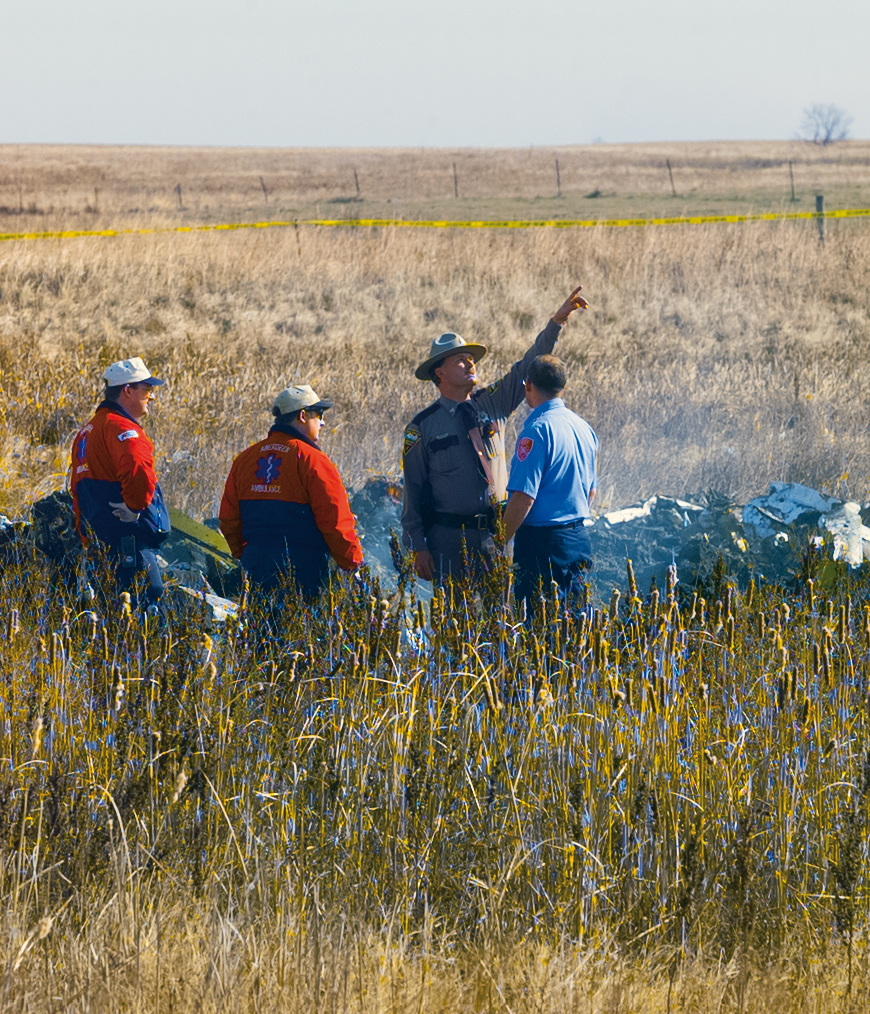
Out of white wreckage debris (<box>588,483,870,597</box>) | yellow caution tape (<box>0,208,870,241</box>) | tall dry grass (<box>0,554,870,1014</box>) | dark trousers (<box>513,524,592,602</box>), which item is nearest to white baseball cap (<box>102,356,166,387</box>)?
tall dry grass (<box>0,554,870,1014</box>)

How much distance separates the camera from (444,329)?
16.6 metres

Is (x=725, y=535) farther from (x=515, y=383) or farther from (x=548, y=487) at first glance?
(x=548, y=487)

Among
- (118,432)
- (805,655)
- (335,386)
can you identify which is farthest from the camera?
(335,386)

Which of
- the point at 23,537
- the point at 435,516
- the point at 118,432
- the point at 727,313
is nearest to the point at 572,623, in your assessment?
the point at 435,516

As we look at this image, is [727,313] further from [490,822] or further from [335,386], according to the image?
[490,822]

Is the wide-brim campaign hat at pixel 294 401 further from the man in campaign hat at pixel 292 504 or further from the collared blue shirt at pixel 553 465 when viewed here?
the collared blue shirt at pixel 553 465

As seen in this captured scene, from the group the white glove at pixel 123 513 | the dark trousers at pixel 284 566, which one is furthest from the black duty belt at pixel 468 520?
the white glove at pixel 123 513

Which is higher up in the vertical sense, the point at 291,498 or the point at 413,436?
the point at 413,436

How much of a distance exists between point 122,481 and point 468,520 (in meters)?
1.81

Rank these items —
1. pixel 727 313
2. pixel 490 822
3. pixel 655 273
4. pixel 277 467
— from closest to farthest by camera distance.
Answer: pixel 490 822
pixel 277 467
pixel 727 313
pixel 655 273

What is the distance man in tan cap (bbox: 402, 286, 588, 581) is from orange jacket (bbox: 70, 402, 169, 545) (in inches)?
53.1

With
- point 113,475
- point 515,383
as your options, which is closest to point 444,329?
point 515,383

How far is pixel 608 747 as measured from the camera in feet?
10.7

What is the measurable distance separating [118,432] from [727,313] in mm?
13564
